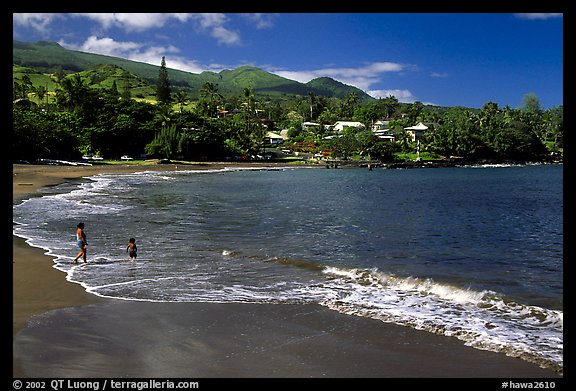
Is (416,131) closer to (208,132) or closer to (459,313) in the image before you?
(208,132)

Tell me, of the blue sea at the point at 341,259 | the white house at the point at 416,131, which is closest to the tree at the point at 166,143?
the blue sea at the point at 341,259

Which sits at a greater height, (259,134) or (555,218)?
(259,134)

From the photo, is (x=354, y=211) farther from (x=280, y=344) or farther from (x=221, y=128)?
(x=221, y=128)

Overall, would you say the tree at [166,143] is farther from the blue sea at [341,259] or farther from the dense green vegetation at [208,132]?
the blue sea at [341,259]

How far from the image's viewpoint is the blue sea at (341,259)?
11.2 metres

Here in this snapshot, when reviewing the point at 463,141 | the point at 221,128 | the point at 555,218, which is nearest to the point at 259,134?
the point at 221,128

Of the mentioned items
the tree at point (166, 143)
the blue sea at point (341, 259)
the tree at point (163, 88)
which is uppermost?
the tree at point (163, 88)

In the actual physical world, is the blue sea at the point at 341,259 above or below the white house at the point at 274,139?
below

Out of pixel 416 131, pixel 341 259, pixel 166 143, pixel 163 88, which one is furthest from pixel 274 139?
pixel 341 259

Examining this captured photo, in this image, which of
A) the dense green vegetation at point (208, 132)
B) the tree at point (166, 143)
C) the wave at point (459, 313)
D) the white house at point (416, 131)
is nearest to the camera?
the wave at point (459, 313)
